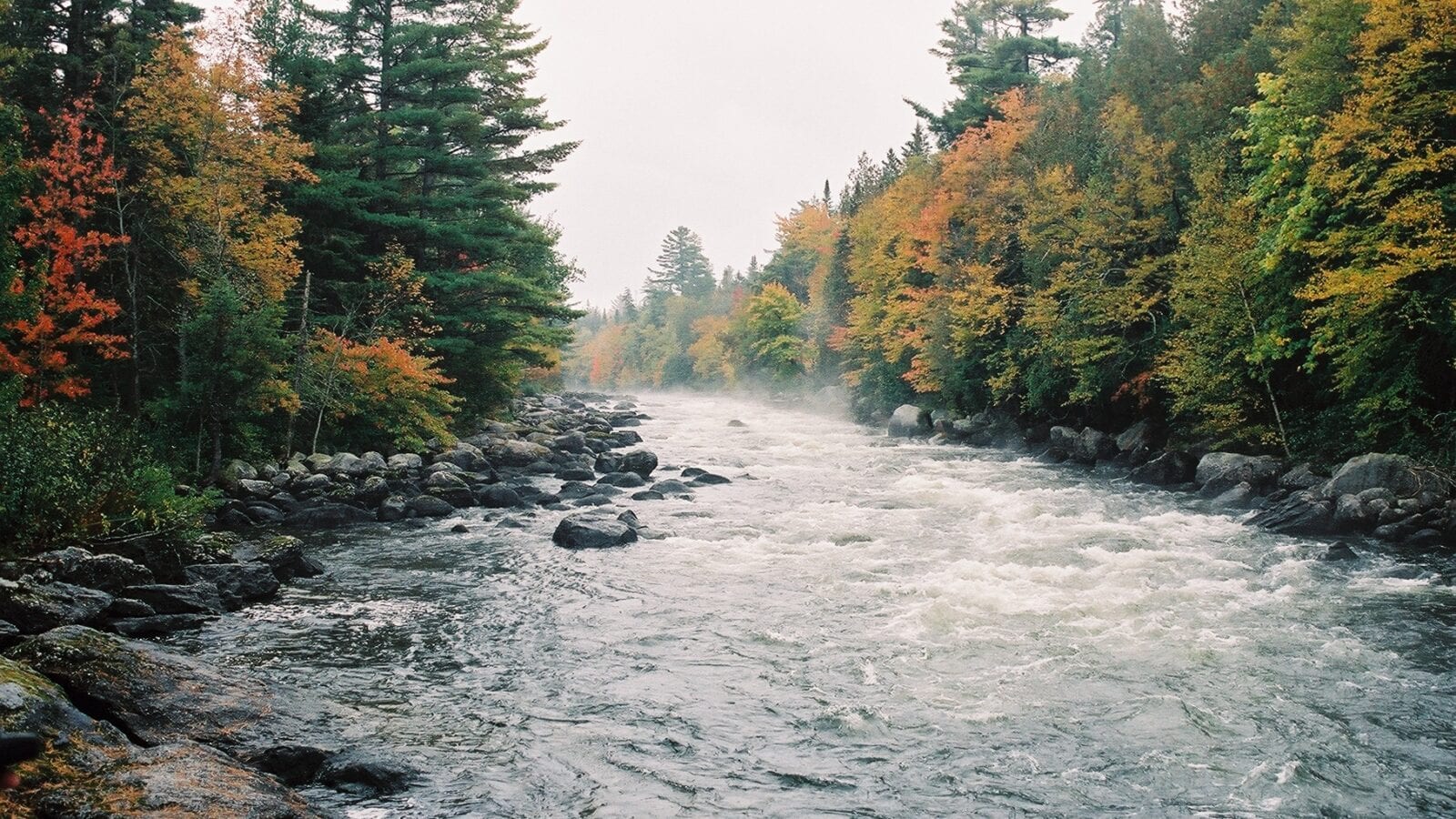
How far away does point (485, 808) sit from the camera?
255 inches

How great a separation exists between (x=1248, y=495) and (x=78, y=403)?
2682 cm

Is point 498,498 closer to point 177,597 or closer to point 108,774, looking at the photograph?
point 177,597

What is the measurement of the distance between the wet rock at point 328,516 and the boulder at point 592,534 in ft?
16.6

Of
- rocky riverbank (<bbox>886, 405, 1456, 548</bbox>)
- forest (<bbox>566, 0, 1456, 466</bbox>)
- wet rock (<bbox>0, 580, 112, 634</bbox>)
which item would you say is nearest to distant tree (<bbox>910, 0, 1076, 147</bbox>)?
forest (<bbox>566, 0, 1456, 466</bbox>)

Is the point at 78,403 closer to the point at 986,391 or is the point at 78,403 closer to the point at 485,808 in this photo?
the point at 485,808

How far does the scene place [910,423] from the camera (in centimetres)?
3903

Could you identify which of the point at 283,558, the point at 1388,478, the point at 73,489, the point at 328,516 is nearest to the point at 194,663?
the point at 283,558

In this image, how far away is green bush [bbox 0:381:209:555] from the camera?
36.9 ft

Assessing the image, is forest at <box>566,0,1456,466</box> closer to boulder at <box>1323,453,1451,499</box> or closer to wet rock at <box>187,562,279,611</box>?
boulder at <box>1323,453,1451,499</box>

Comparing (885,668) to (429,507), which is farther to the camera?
(429,507)

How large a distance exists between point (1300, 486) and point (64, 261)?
91.4 feet

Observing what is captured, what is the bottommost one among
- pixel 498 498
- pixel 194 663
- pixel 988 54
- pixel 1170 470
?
pixel 498 498

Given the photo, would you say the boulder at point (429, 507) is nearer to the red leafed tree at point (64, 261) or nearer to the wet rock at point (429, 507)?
the wet rock at point (429, 507)

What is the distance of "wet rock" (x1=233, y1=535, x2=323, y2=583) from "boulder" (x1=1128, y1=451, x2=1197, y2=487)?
2070 centimetres
